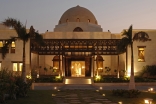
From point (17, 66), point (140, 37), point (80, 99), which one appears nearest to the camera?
point (80, 99)

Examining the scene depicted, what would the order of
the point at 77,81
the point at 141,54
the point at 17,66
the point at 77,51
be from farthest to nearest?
1. the point at 141,54
2. the point at 77,51
3. the point at 17,66
4. the point at 77,81

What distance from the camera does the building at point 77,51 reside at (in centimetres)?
3806

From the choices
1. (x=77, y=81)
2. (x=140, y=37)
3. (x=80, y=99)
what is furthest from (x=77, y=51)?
(x=80, y=99)

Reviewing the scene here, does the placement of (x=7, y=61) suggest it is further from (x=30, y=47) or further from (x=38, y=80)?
(x=38, y=80)

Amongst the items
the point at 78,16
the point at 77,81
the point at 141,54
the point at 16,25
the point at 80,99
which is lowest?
the point at 80,99

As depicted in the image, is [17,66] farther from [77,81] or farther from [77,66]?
[77,66]

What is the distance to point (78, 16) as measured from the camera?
49.3m

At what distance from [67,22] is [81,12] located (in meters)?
3.48

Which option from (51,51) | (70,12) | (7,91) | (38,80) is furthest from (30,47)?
(7,91)

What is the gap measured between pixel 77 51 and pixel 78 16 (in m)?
12.5

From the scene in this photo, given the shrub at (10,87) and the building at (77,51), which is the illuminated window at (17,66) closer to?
the building at (77,51)

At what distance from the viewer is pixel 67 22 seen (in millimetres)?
48250

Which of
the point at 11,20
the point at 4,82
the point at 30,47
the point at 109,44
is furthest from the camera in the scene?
the point at 109,44

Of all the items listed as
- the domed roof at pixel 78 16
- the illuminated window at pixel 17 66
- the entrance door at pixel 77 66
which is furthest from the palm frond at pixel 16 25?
the domed roof at pixel 78 16
